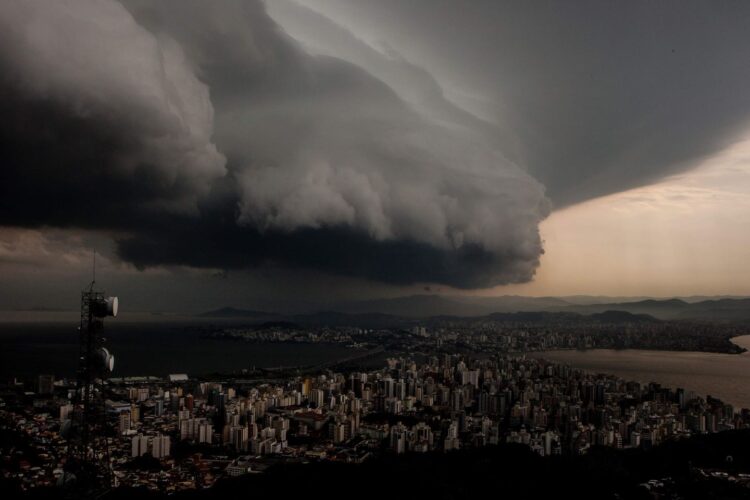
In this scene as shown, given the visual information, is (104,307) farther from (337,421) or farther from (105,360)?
(337,421)

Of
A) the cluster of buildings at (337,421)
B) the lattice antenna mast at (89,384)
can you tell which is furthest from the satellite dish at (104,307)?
the cluster of buildings at (337,421)

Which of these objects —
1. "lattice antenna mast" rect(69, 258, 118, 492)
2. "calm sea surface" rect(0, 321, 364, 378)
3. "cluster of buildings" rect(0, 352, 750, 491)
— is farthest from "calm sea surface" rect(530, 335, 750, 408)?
"lattice antenna mast" rect(69, 258, 118, 492)

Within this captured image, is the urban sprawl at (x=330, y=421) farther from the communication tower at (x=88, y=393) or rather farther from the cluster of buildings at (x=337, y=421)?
the communication tower at (x=88, y=393)

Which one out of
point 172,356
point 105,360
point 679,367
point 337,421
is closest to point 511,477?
point 337,421

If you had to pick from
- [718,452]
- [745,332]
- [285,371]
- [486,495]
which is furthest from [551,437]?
[745,332]

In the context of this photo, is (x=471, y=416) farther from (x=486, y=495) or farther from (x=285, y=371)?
(x=285, y=371)

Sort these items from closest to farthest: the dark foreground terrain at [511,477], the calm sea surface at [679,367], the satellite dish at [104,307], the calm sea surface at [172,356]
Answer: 1. the satellite dish at [104,307]
2. the dark foreground terrain at [511,477]
3. the calm sea surface at [679,367]
4. the calm sea surface at [172,356]

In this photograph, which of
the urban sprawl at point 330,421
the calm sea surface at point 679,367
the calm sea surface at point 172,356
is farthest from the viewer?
the calm sea surface at point 172,356

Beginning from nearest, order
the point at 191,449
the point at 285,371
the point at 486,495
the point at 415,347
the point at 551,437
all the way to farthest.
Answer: the point at 486,495 < the point at 191,449 < the point at 551,437 < the point at 285,371 < the point at 415,347
